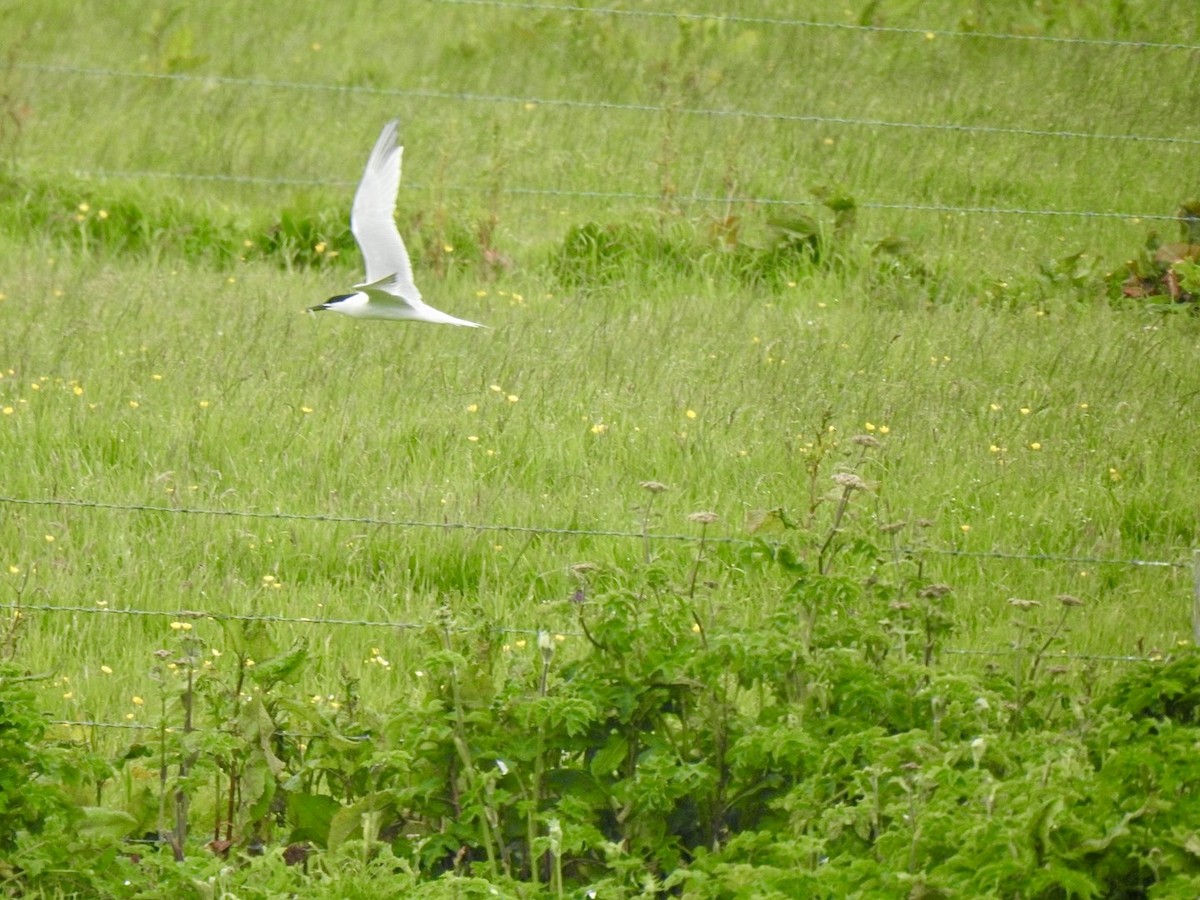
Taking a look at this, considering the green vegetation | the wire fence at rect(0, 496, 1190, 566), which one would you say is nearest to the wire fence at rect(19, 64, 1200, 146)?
the green vegetation

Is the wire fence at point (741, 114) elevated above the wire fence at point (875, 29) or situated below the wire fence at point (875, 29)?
below

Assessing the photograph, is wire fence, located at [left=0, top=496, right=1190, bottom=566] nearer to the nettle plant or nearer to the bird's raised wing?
the nettle plant

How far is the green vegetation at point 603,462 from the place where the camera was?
11.6 ft

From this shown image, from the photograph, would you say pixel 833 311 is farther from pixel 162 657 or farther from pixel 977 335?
pixel 162 657

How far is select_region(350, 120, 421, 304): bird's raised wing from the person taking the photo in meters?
7.40

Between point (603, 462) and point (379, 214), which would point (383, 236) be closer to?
point (379, 214)

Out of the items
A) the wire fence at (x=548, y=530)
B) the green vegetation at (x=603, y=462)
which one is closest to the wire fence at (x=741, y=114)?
the green vegetation at (x=603, y=462)

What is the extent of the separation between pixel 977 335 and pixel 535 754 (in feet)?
15.1

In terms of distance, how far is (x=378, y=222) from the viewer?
748cm

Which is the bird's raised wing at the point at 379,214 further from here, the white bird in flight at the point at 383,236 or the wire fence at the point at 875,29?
the wire fence at the point at 875,29

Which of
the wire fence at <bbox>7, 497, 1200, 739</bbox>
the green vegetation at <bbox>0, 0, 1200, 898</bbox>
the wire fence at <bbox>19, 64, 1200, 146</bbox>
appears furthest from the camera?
the wire fence at <bbox>19, 64, 1200, 146</bbox>

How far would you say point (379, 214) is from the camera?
749cm

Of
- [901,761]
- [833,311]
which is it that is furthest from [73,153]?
[901,761]

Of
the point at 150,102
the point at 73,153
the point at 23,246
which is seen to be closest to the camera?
the point at 23,246
